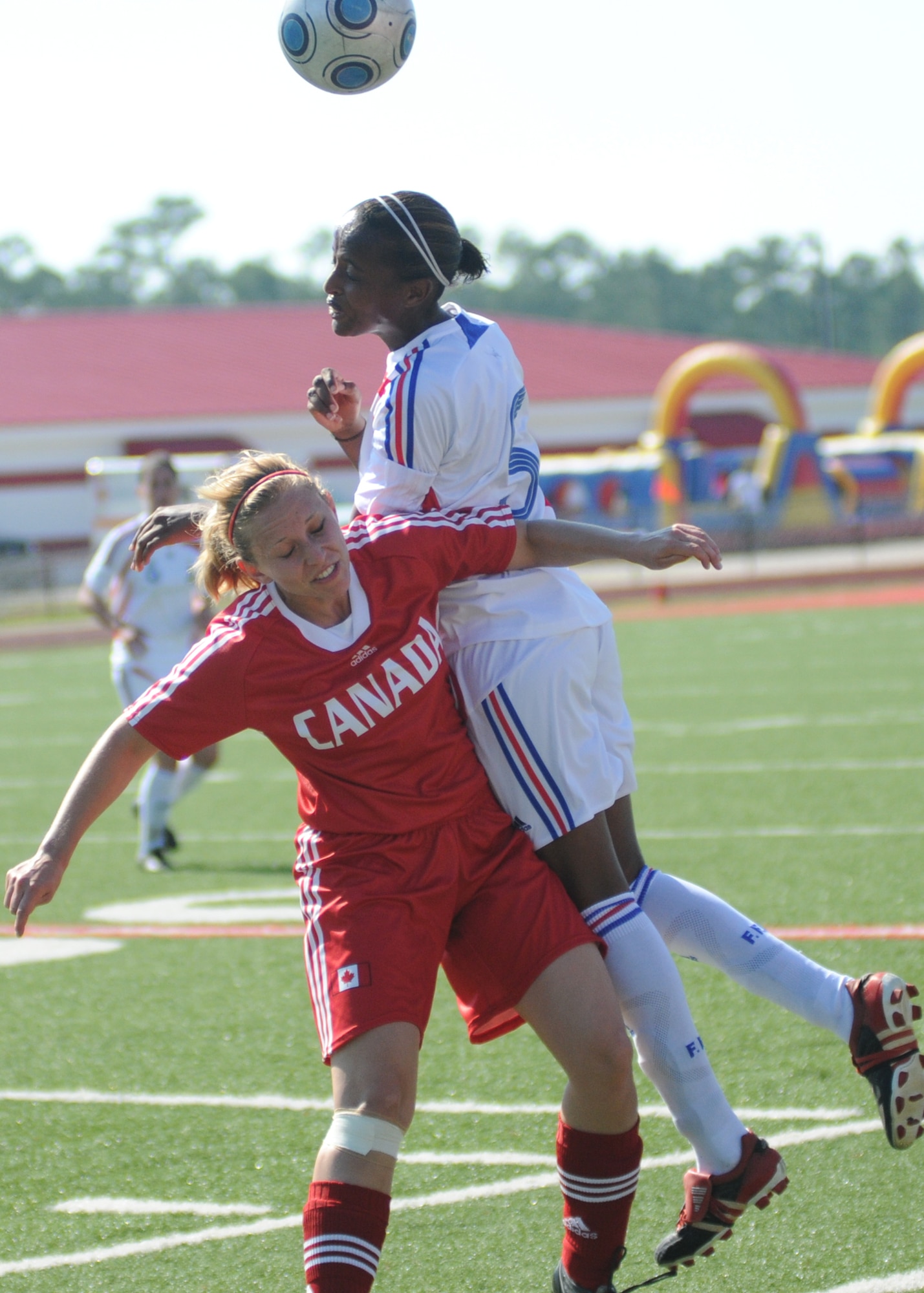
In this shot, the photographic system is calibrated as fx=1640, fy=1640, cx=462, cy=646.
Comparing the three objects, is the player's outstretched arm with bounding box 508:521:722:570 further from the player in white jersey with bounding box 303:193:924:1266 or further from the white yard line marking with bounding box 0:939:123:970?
the white yard line marking with bounding box 0:939:123:970

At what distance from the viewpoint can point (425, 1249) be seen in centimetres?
352

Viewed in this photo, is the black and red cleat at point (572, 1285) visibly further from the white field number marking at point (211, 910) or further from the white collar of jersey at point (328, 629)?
the white field number marking at point (211, 910)

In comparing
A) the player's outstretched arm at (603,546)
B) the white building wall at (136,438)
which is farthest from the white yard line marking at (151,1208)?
the white building wall at (136,438)

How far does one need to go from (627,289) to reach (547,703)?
115 metres

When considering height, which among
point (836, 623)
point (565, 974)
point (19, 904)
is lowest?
point (836, 623)

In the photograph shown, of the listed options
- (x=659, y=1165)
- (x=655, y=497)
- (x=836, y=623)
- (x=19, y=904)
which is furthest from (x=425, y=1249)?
(x=655, y=497)

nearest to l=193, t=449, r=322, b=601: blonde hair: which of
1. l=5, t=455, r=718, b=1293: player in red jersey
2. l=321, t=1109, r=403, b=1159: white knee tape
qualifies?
l=5, t=455, r=718, b=1293: player in red jersey

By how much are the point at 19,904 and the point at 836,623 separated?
59.2 ft

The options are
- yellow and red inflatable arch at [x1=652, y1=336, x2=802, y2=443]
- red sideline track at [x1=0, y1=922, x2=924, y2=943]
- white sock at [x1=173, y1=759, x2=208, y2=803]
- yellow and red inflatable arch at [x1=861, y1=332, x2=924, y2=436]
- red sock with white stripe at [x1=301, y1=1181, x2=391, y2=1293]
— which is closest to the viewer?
red sock with white stripe at [x1=301, y1=1181, x2=391, y2=1293]

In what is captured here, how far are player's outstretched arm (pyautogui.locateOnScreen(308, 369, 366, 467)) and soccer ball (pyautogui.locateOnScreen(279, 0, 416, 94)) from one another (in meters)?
Result: 0.77

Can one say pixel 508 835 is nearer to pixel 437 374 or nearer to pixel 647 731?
pixel 437 374

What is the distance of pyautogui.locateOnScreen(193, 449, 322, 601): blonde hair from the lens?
3.23 metres

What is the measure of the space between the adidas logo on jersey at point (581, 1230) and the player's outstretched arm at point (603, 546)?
1317mm

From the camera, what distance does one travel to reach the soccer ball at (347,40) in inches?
158
